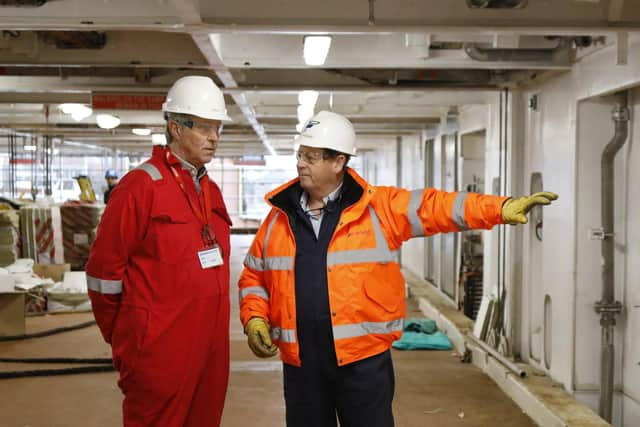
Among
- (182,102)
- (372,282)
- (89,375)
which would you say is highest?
(182,102)

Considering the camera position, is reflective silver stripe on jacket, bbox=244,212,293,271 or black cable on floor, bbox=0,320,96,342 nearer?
reflective silver stripe on jacket, bbox=244,212,293,271

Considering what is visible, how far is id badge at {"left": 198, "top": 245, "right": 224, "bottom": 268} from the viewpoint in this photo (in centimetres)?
292

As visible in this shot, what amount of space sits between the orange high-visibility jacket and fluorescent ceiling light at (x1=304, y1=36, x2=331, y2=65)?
1.71 metres

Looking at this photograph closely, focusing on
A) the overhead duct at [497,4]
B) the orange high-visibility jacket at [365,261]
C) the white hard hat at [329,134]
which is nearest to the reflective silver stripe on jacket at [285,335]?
the orange high-visibility jacket at [365,261]

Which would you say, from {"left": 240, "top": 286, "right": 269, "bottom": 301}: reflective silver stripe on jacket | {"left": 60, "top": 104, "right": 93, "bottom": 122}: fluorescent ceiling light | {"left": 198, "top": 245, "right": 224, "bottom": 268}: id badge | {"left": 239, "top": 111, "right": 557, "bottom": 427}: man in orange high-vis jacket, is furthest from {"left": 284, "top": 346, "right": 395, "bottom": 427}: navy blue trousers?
{"left": 60, "top": 104, "right": 93, "bottom": 122}: fluorescent ceiling light

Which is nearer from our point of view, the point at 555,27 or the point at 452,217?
the point at 452,217

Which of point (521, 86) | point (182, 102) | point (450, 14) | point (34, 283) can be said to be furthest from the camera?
point (34, 283)

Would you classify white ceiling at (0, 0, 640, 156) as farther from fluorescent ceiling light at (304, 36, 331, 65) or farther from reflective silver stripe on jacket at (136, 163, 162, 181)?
reflective silver stripe on jacket at (136, 163, 162, 181)

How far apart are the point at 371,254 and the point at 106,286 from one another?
1049mm

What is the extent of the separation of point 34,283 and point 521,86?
5570 millimetres

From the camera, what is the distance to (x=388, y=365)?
9.65ft

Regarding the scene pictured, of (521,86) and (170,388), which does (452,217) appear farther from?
(521,86)

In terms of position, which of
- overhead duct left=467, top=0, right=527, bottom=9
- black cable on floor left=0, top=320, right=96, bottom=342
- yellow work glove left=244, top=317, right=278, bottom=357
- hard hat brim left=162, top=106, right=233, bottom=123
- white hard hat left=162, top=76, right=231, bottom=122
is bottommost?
black cable on floor left=0, top=320, right=96, bottom=342

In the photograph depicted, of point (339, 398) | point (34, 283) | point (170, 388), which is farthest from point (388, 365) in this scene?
point (34, 283)
